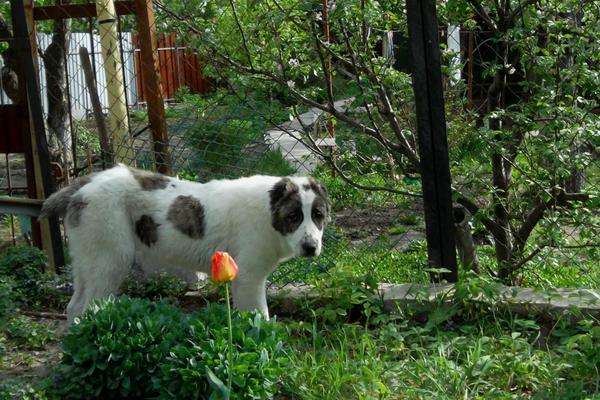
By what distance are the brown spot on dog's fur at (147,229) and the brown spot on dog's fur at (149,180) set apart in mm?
208

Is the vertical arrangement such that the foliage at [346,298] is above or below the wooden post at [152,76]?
below

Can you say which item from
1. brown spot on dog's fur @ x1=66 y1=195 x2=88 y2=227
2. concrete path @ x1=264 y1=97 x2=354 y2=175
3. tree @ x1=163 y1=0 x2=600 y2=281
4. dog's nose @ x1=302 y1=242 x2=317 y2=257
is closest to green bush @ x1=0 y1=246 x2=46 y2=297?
brown spot on dog's fur @ x1=66 y1=195 x2=88 y2=227

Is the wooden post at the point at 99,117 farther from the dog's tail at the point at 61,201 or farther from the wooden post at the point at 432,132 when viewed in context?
the wooden post at the point at 432,132

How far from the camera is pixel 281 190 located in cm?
577

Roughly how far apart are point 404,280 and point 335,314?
1669mm

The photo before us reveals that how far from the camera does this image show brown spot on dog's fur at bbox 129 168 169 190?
19.9 ft

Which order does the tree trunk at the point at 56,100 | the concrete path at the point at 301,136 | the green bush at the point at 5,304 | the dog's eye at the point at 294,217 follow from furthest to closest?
the tree trunk at the point at 56,100 < the concrete path at the point at 301,136 < the dog's eye at the point at 294,217 < the green bush at the point at 5,304

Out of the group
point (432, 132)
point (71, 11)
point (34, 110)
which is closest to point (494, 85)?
point (432, 132)

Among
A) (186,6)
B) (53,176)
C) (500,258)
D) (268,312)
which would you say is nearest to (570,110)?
(500,258)

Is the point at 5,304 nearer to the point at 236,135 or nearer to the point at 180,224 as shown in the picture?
the point at 180,224

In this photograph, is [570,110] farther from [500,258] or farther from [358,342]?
[358,342]

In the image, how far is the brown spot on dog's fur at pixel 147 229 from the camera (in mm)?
6035

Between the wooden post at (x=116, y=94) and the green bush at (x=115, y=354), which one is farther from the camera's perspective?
the wooden post at (x=116, y=94)

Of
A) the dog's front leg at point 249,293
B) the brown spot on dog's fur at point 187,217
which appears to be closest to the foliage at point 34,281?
the brown spot on dog's fur at point 187,217
